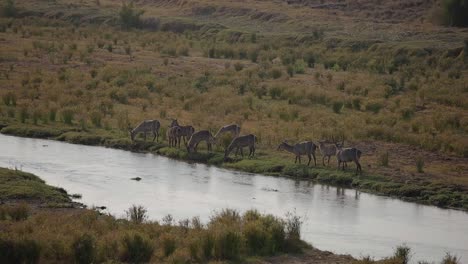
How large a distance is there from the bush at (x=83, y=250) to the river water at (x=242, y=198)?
5860 mm

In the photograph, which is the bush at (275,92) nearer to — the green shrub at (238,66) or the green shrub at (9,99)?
the green shrub at (238,66)

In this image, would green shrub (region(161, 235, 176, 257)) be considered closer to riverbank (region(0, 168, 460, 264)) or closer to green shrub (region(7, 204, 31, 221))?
riverbank (region(0, 168, 460, 264))

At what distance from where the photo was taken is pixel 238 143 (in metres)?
31.9

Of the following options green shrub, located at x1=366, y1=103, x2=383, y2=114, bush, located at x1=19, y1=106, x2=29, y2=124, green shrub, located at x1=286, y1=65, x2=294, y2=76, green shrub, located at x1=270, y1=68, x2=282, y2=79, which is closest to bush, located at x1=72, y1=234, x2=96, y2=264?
bush, located at x1=19, y1=106, x2=29, y2=124

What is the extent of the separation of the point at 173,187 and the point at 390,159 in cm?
947

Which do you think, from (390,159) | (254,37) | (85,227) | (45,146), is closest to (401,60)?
(254,37)

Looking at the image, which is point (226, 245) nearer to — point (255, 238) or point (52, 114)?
point (255, 238)

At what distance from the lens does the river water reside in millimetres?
21703

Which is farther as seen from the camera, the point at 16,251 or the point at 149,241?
the point at 149,241

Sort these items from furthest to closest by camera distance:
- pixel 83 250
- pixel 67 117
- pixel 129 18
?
pixel 129 18 → pixel 67 117 → pixel 83 250

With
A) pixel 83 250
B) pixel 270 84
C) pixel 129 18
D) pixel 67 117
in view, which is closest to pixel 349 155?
pixel 67 117

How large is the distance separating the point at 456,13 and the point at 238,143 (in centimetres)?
4871

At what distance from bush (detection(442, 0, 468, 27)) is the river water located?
161 feet

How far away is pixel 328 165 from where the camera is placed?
30.8 metres
